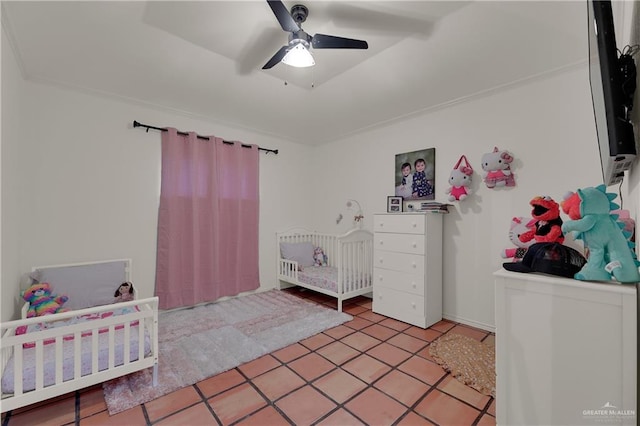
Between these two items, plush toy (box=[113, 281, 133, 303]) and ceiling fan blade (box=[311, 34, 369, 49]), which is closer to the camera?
ceiling fan blade (box=[311, 34, 369, 49])

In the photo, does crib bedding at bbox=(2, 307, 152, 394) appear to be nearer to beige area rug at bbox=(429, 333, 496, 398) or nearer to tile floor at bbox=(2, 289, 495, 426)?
tile floor at bbox=(2, 289, 495, 426)

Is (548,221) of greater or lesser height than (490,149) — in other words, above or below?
below

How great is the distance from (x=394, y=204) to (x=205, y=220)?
2403 millimetres

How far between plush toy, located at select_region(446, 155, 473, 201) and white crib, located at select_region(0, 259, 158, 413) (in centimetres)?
284

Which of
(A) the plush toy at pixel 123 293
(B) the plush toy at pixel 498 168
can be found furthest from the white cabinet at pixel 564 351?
(A) the plush toy at pixel 123 293

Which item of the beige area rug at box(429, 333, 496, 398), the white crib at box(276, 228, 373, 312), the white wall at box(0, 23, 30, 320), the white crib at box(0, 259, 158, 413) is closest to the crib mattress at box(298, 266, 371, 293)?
the white crib at box(276, 228, 373, 312)

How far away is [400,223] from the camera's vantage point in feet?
9.64

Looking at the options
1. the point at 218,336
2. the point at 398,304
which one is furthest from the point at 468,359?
the point at 218,336

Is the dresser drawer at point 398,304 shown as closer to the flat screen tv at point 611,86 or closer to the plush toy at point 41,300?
the flat screen tv at point 611,86

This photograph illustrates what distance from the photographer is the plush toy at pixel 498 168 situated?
2504 millimetres

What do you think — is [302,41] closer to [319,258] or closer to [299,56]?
[299,56]

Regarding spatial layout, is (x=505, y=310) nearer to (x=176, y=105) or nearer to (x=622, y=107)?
(x=622, y=107)

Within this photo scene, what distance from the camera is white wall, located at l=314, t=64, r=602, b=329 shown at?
7.34ft

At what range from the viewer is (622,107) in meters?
0.96
